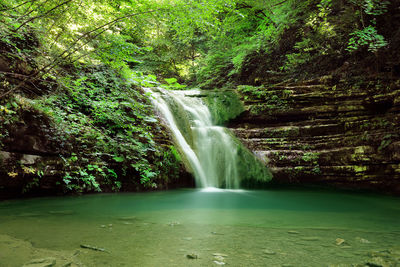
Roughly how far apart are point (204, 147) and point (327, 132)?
3.94m

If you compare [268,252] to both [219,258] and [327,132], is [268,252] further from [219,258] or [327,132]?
[327,132]

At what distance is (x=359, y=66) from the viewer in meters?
8.23


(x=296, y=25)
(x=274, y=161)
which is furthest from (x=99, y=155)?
(x=296, y=25)

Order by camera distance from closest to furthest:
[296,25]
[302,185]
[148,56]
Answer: [302,185]
[296,25]
[148,56]

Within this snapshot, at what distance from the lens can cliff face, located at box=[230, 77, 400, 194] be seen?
6.80m

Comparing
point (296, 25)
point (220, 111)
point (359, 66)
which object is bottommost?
point (220, 111)

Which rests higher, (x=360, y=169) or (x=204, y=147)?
(x=204, y=147)

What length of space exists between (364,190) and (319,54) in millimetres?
5336

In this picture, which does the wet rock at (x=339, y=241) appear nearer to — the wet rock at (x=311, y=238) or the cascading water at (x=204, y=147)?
the wet rock at (x=311, y=238)

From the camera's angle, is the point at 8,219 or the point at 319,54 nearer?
the point at 8,219

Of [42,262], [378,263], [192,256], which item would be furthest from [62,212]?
[378,263]

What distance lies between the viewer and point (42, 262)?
4.84ft

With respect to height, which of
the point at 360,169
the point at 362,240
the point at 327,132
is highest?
the point at 327,132

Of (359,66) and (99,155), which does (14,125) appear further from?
(359,66)
